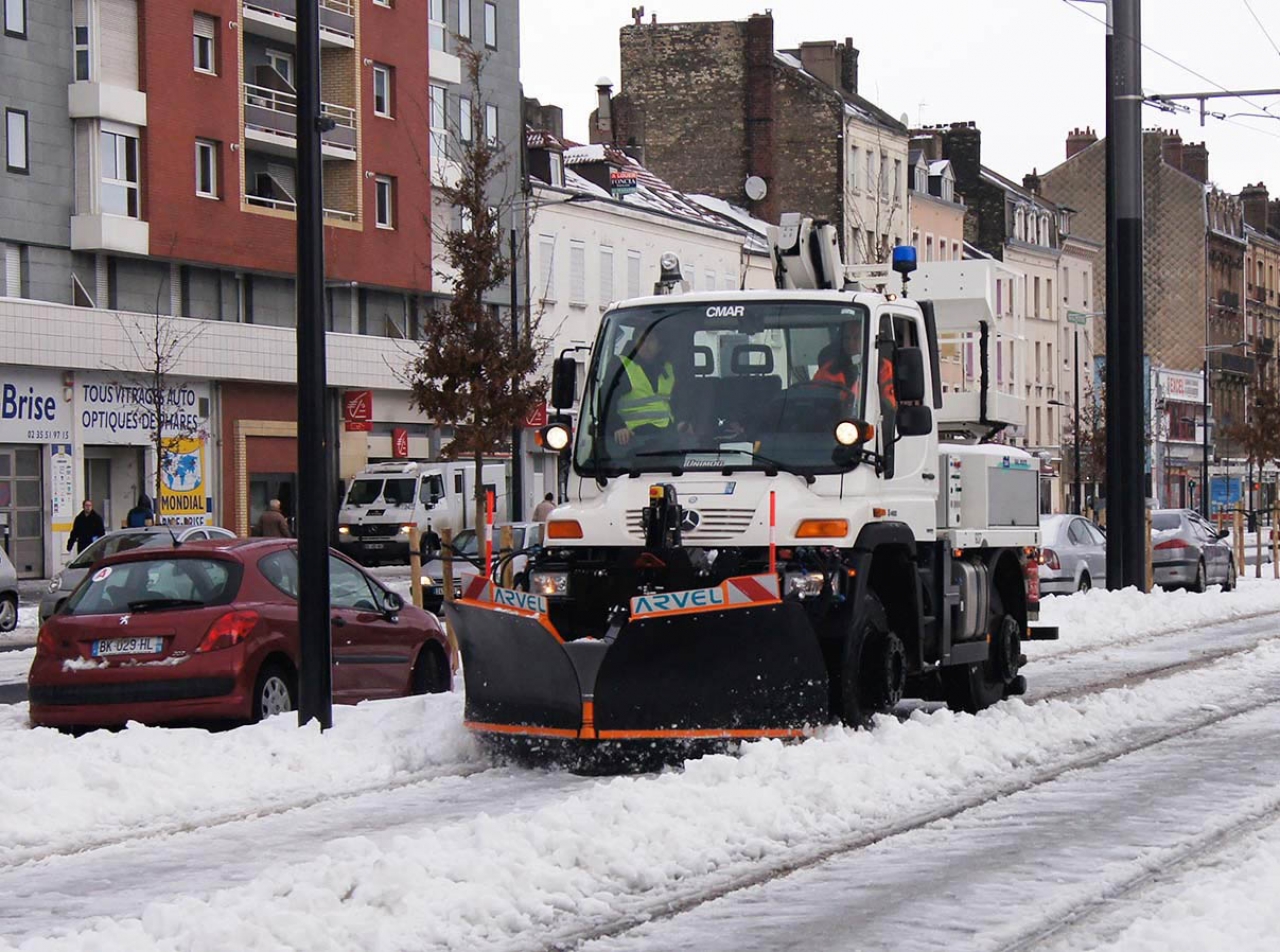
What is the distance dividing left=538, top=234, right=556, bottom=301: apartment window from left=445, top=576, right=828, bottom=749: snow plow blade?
4931 cm

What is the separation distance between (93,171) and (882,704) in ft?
116

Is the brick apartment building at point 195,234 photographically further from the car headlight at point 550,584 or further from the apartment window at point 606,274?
the car headlight at point 550,584

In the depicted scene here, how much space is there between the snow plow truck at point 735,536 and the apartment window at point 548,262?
46689mm

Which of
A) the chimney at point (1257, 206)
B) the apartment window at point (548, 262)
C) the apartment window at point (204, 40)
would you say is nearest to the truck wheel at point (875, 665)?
the apartment window at point (204, 40)

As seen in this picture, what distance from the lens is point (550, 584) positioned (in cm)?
1345

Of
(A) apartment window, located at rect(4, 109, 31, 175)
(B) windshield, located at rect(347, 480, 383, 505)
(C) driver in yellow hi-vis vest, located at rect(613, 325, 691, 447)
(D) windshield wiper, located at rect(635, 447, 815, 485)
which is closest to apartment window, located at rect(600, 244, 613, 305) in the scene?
(B) windshield, located at rect(347, 480, 383, 505)

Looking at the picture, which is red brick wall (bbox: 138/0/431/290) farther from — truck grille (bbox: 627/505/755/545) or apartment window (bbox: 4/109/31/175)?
truck grille (bbox: 627/505/755/545)

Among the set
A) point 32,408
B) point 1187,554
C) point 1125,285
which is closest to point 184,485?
point 32,408

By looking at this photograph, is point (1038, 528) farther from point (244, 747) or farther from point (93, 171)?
point (93, 171)

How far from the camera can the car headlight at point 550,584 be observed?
13422 mm

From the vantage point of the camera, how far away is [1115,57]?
29766 millimetres

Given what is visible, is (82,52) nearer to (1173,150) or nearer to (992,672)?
(992,672)

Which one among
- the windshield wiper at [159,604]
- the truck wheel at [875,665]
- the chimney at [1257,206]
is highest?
the chimney at [1257,206]

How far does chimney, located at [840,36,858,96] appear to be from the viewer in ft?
278
